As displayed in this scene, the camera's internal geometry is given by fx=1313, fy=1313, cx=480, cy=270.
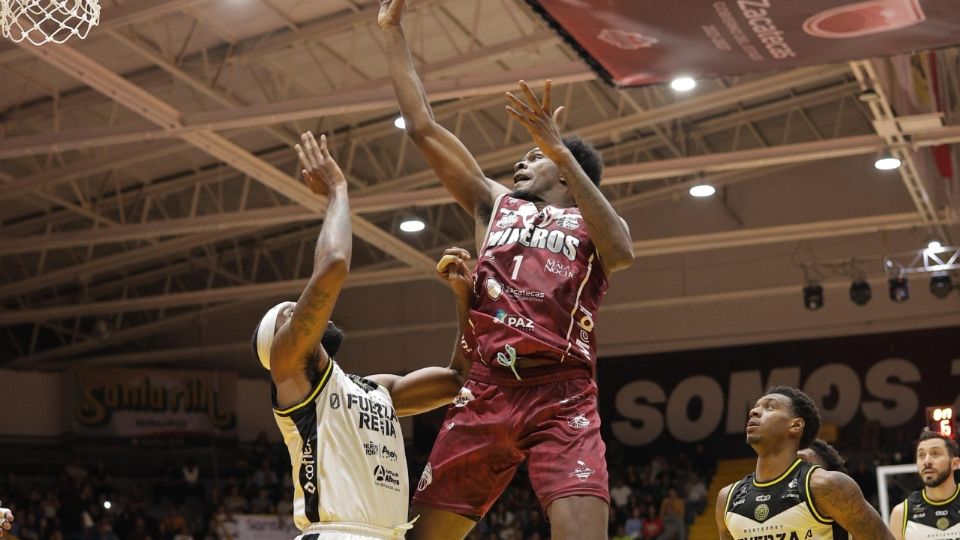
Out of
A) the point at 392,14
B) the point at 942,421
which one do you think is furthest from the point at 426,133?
the point at 942,421

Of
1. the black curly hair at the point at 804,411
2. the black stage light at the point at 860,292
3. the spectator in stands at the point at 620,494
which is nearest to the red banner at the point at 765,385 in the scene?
the spectator in stands at the point at 620,494

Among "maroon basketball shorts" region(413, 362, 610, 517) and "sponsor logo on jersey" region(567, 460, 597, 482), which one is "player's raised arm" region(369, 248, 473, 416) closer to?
"maroon basketball shorts" region(413, 362, 610, 517)

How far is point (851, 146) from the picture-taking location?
18.7 metres

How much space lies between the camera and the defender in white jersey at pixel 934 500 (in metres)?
9.44

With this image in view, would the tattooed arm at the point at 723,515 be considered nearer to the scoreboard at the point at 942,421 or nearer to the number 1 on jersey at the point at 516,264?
the number 1 on jersey at the point at 516,264

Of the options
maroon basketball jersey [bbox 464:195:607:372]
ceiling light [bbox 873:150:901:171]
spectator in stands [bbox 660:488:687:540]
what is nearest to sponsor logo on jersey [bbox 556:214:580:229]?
maroon basketball jersey [bbox 464:195:607:372]

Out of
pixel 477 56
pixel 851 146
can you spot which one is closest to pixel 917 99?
pixel 851 146

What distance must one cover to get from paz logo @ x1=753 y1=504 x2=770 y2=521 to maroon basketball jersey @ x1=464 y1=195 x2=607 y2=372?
199 cm

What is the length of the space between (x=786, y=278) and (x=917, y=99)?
38.5 feet

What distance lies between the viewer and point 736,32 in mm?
9922

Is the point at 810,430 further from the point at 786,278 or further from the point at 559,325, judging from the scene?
the point at 786,278

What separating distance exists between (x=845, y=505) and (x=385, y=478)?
8.20ft

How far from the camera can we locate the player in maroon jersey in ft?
16.5

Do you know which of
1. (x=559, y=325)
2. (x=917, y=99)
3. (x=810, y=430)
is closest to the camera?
(x=559, y=325)
